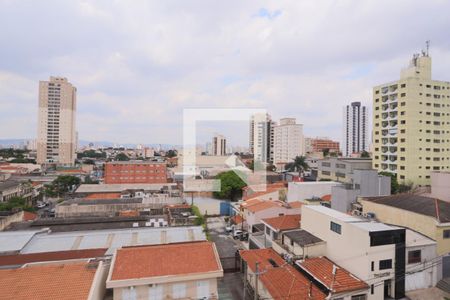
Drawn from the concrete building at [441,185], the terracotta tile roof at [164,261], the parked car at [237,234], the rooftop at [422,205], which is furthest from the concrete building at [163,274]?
the concrete building at [441,185]

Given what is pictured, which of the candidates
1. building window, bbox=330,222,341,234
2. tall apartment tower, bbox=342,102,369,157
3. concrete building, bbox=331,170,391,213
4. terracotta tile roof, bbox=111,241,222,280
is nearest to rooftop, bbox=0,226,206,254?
terracotta tile roof, bbox=111,241,222,280

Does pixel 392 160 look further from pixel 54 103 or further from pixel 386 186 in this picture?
pixel 54 103

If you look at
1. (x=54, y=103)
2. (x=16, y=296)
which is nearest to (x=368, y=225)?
(x=16, y=296)

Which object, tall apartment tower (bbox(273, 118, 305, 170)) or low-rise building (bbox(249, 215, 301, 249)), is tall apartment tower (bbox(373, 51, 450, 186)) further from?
tall apartment tower (bbox(273, 118, 305, 170))

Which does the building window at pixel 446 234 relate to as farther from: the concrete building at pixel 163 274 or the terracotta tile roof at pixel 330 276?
the concrete building at pixel 163 274

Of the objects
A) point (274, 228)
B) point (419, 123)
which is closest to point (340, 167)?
point (419, 123)

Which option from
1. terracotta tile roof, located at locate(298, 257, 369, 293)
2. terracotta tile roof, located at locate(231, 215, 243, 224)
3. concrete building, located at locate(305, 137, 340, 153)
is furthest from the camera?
concrete building, located at locate(305, 137, 340, 153)

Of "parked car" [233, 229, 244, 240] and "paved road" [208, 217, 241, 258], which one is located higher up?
"parked car" [233, 229, 244, 240]

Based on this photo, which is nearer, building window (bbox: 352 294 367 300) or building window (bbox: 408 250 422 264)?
building window (bbox: 352 294 367 300)
